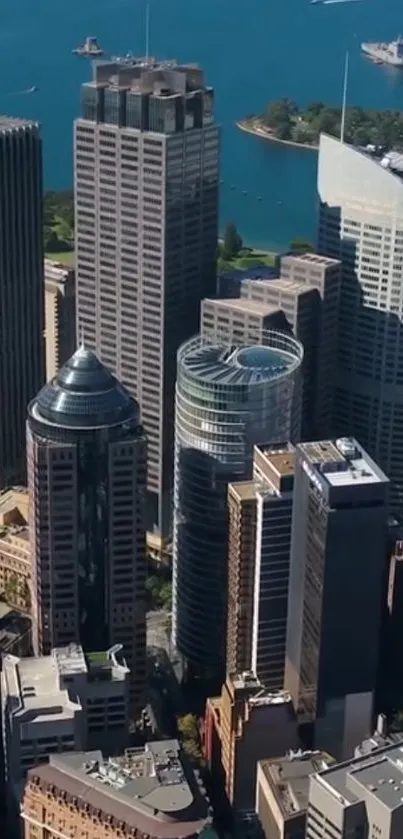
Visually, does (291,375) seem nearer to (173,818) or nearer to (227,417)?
(227,417)

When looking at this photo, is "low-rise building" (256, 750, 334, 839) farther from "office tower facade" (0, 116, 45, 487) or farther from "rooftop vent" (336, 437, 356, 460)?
"office tower facade" (0, 116, 45, 487)

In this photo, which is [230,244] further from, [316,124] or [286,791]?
[286,791]

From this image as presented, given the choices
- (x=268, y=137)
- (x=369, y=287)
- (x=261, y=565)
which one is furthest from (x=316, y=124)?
(x=261, y=565)

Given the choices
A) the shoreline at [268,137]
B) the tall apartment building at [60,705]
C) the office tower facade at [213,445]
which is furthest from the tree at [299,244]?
the tall apartment building at [60,705]

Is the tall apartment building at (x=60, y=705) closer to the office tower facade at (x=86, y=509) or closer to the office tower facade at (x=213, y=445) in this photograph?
the office tower facade at (x=86, y=509)

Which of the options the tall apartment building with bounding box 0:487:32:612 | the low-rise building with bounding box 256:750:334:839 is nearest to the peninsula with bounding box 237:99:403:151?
the tall apartment building with bounding box 0:487:32:612

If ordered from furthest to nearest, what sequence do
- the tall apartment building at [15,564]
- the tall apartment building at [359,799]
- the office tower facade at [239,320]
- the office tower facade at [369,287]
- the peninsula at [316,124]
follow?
the peninsula at [316,124] → the office tower facade at [369,287] → the office tower facade at [239,320] → the tall apartment building at [15,564] → the tall apartment building at [359,799]
